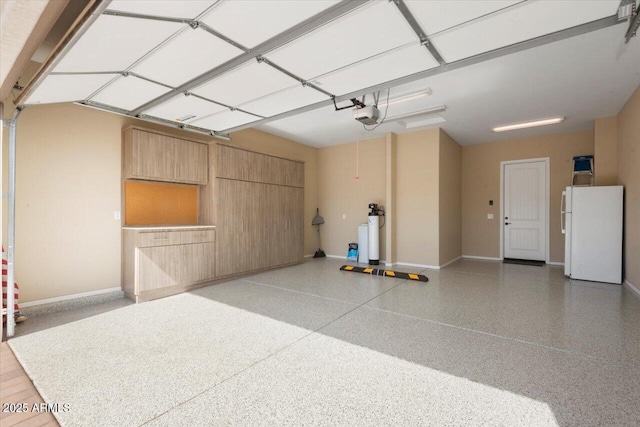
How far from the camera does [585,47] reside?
10.2 feet

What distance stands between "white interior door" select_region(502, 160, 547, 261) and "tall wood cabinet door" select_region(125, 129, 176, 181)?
294 inches

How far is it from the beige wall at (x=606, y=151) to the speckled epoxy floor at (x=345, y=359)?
2453mm

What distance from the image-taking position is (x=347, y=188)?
757 cm

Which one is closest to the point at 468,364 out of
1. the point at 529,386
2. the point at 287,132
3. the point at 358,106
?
the point at 529,386

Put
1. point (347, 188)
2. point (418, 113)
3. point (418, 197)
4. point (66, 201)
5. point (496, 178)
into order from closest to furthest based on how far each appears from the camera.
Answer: point (66, 201) → point (418, 113) → point (418, 197) → point (496, 178) → point (347, 188)

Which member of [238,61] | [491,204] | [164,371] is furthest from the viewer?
[491,204]

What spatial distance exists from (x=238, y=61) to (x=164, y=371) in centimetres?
272

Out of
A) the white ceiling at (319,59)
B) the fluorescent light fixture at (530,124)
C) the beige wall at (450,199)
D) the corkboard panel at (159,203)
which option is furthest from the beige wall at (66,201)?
the fluorescent light fixture at (530,124)

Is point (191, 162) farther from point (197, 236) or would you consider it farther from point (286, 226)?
point (286, 226)

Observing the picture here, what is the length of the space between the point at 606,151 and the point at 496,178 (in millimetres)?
2093

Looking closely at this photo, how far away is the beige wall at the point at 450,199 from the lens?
6.27 meters

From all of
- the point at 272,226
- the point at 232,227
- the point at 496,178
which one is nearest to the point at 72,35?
the point at 232,227

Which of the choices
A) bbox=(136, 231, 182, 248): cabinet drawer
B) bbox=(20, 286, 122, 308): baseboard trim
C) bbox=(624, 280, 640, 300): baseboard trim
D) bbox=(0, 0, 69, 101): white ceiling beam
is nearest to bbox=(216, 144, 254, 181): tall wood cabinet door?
bbox=(136, 231, 182, 248): cabinet drawer

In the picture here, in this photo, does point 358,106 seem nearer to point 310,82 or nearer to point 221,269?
point 310,82
